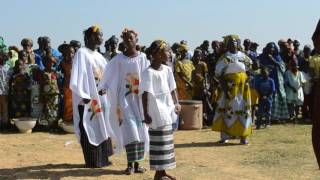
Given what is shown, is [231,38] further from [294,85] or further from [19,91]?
[19,91]

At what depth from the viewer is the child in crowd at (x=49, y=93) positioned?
437 inches

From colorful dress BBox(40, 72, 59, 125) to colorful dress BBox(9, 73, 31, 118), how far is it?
34cm

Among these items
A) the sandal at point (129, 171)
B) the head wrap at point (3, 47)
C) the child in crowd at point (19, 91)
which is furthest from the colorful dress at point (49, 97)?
the sandal at point (129, 171)

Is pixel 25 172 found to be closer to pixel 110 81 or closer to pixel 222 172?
pixel 110 81

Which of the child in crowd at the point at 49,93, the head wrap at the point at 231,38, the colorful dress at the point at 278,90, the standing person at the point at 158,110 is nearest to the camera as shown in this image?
A: the standing person at the point at 158,110

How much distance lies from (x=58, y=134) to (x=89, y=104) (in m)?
4.01

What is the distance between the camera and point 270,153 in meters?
8.57

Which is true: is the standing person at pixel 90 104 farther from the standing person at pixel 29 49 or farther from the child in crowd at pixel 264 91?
the child in crowd at pixel 264 91

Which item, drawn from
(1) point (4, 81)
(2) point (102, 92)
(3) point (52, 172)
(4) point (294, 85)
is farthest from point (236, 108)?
(1) point (4, 81)

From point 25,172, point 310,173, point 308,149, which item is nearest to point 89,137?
point 25,172

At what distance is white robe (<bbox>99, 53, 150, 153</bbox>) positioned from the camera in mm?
6961

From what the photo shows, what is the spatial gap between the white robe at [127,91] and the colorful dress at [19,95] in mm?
4532

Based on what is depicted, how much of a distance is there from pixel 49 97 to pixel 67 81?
0.57 meters

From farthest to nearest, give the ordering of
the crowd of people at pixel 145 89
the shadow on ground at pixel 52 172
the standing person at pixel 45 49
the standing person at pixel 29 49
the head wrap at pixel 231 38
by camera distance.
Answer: the standing person at pixel 45 49 < the standing person at pixel 29 49 < the head wrap at pixel 231 38 < the shadow on ground at pixel 52 172 < the crowd of people at pixel 145 89
